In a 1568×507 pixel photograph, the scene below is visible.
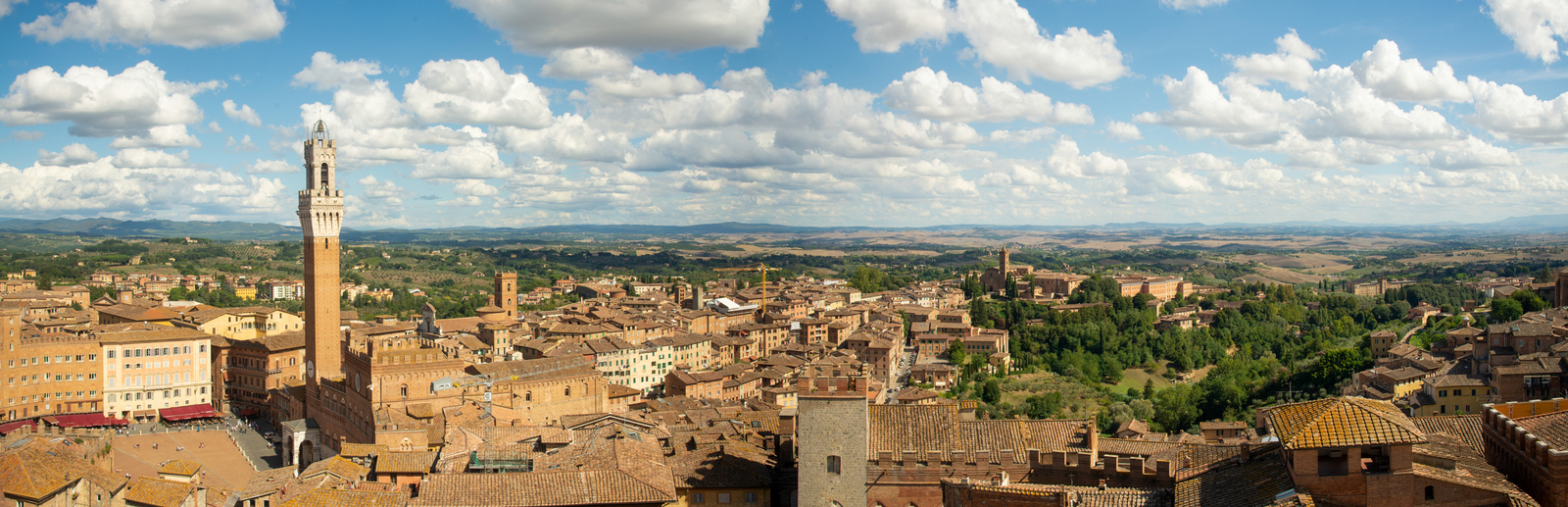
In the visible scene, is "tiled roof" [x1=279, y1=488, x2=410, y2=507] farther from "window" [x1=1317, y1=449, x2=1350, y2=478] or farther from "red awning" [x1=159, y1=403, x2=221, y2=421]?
"red awning" [x1=159, y1=403, x2=221, y2=421]

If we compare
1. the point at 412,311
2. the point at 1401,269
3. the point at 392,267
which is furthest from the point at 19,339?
the point at 1401,269

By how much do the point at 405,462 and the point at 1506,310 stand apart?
71.1 meters

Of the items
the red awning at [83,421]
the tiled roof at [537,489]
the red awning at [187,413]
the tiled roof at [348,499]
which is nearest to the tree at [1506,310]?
the tiled roof at [537,489]

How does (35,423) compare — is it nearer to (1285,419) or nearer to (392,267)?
(1285,419)

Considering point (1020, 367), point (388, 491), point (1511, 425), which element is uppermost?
point (1511, 425)

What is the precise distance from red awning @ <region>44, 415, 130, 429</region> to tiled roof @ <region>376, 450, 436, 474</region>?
29453mm

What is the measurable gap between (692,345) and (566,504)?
174 ft

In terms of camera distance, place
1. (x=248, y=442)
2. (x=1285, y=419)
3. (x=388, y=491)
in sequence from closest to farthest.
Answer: (x=1285, y=419) → (x=388, y=491) → (x=248, y=442)

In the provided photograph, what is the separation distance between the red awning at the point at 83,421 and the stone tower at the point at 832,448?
151 feet

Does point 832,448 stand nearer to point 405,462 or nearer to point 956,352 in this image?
point 405,462

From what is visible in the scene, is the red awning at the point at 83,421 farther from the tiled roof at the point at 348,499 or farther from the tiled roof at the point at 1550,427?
the tiled roof at the point at 1550,427

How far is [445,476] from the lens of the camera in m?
23.9

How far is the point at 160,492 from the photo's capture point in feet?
95.7

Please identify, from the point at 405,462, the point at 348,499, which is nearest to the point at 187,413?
the point at 405,462
